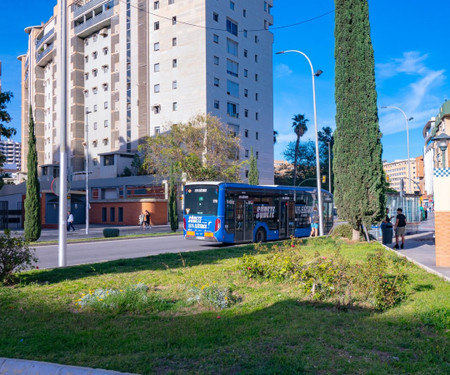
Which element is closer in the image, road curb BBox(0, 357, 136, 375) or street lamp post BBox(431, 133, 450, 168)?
road curb BBox(0, 357, 136, 375)

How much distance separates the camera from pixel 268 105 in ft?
197

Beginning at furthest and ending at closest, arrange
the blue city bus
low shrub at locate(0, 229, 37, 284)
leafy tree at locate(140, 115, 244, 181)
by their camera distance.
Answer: leafy tree at locate(140, 115, 244, 181)
the blue city bus
low shrub at locate(0, 229, 37, 284)

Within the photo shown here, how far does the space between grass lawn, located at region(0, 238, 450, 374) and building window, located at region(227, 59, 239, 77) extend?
4838 centimetres

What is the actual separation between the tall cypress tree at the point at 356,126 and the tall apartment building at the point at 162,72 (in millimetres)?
27841

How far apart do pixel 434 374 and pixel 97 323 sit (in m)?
4.41

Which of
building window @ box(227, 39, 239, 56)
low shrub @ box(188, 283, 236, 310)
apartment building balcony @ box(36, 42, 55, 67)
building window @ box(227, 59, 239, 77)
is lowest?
low shrub @ box(188, 283, 236, 310)

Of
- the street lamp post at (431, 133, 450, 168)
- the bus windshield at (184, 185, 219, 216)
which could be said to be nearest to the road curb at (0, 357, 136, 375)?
the street lamp post at (431, 133, 450, 168)

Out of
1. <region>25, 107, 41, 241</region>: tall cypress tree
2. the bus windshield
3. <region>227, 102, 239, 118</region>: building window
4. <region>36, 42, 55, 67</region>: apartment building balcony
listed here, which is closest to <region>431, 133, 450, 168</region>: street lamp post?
the bus windshield

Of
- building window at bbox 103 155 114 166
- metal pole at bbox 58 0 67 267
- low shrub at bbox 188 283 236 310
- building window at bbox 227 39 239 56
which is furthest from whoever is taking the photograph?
building window at bbox 103 155 114 166

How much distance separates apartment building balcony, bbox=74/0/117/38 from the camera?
6328cm

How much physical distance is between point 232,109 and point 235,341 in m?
50.3

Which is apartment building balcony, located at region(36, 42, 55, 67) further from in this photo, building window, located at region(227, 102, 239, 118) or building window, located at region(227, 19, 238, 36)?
building window, located at region(227, 102, 239, 118)

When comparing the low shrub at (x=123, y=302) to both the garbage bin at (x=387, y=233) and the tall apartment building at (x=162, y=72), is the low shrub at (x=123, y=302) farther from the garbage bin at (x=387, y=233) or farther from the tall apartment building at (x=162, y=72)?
the tall apartment building at (x=162, y=72)

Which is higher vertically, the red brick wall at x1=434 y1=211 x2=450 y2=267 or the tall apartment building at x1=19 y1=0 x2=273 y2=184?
the tall apartment building at x1=19 y1=0 x2=273 y2=184
